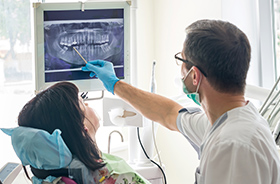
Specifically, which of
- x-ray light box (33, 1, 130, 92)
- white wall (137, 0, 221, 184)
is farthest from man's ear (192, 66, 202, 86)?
white wall (137, 0, 221, 184)

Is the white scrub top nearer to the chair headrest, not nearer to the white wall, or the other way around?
the chair headrest

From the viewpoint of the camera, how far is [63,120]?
1.63m

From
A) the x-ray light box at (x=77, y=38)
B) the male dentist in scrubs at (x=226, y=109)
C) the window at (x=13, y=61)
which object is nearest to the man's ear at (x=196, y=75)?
the male dentist in scrubs at (x=226, y=109)

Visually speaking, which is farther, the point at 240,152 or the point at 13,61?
the point at 13,61

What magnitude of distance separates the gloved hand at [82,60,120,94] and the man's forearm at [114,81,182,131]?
0.10ft

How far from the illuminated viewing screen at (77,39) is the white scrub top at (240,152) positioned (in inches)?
34.6

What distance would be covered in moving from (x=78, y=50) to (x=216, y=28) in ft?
2.75

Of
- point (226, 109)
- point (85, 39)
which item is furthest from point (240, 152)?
point (85, 39)

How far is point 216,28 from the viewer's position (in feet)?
4.45

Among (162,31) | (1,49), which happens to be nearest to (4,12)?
(1,49)

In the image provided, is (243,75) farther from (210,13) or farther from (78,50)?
(210,13)

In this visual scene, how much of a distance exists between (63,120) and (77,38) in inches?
19.8

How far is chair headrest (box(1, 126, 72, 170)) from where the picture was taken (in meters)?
1.51

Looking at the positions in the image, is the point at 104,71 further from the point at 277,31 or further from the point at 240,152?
the point at 277,31
